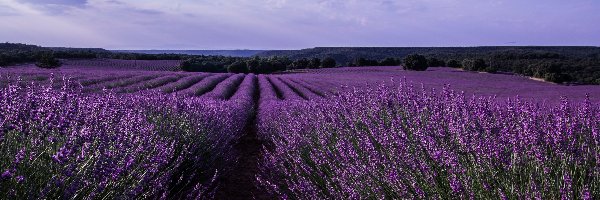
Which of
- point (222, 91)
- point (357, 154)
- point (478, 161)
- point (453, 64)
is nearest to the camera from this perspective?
point (478, 161)

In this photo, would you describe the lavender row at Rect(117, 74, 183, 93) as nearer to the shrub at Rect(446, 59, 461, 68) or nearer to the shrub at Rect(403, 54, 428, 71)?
the shrub at Rect(403, 54, 428, 71)

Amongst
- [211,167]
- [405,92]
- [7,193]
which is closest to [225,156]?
[211,167]

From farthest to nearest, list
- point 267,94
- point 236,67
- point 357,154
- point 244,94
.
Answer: point 236,67
point 267,94
point 244,94
point 357,154

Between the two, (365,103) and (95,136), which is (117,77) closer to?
(365,103)

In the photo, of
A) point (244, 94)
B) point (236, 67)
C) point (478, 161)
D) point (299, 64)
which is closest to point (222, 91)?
point (244, 94)

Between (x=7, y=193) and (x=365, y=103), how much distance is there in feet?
12.5

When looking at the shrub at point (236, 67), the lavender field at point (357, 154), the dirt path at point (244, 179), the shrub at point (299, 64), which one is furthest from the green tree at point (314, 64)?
the lavender field at point (357, 154)

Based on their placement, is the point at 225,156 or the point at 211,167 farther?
the point at 225,156

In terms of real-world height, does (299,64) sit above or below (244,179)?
below

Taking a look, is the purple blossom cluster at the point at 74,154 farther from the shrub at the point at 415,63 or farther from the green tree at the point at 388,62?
the green tree at the point at 388,62

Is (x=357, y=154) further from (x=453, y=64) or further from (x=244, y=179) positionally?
(x=453, y=64)

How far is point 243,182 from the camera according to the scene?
18.7ft

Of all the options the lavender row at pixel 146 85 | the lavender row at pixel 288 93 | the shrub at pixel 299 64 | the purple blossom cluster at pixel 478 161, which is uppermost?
the purple blossom cluster at pixel 478 161

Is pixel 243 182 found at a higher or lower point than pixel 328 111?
lower
